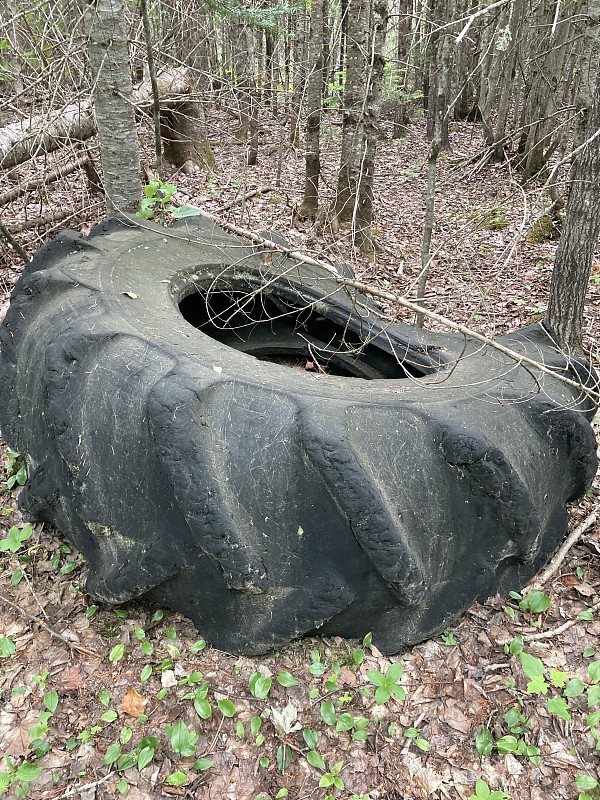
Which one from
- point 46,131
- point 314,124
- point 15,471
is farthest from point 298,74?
point 15,471

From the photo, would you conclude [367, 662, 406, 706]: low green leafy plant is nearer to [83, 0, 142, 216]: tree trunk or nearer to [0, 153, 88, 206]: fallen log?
[83, 0, 142, 216]: tree trunk

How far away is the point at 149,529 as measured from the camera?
203cm

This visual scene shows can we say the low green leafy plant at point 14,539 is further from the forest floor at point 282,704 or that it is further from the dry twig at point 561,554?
the dry twig at point 561,554

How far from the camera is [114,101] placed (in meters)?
3.78

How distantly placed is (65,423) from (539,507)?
185 centimetres

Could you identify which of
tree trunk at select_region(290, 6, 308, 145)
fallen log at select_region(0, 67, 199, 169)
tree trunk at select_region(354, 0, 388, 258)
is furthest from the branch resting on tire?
tree trunk at select_region(290, 6, 308, 145)

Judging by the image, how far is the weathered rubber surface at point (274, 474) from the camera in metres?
1.90

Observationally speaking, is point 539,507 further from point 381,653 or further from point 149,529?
point 149,529

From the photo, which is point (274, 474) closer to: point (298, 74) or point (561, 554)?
point (561, 554)

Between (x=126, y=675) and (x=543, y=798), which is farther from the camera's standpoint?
(x=126, y=675)

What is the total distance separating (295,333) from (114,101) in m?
1.96

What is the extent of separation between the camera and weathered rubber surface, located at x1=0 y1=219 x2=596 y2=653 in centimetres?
190

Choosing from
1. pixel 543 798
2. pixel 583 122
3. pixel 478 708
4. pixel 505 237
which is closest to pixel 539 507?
pixel 478 708

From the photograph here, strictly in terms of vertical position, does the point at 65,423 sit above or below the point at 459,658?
above
